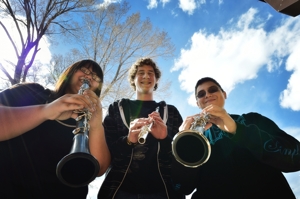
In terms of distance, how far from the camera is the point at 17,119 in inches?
70.6

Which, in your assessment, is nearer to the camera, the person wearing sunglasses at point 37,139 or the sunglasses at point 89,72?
the person wearing sunglasses at point 37,139

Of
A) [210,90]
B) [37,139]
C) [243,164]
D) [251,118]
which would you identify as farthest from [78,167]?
[210,90]

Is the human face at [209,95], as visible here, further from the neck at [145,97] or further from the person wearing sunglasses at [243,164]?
the neck at [145,97]

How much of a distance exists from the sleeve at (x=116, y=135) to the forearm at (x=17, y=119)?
828 mm

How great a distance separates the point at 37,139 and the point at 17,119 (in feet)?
0.92

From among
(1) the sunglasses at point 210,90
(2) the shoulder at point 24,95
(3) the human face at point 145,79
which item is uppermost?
(3) the human face at point 145,79

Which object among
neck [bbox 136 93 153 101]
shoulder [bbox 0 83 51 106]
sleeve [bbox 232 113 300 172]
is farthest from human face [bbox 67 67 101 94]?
sleeve [bbox 232 113 300 172]

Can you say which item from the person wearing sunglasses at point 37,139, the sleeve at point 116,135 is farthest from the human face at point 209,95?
the person wearing sunglasses at point 37,139

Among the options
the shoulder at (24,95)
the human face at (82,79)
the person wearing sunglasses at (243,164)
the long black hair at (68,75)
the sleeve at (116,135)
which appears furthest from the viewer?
the human face at (82,79)

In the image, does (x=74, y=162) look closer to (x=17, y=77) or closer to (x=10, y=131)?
(x=10, y=131)

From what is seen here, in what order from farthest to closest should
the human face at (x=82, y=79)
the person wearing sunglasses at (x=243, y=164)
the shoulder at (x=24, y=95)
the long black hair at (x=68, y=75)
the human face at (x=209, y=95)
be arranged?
the human face at (x=209, y=95), the human face at (x=82, y=79), the long black hair at (x=68, y=75), the person wearing sunglasses at (x=243, y=164), the shoulder at (x=24, y=95)

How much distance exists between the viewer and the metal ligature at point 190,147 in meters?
2.02

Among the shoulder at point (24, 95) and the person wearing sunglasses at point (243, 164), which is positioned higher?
the shoulder at point (24, 95)

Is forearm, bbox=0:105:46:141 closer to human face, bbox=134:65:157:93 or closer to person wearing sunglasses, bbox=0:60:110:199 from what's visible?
person wearing sunglasses, bbox=0:60:110:199
